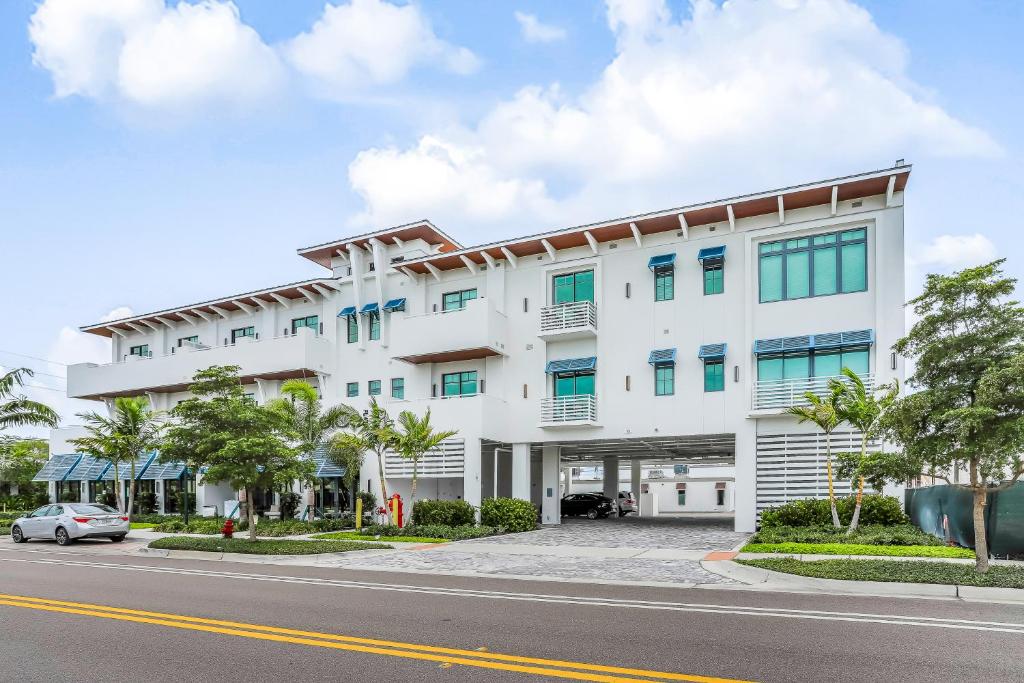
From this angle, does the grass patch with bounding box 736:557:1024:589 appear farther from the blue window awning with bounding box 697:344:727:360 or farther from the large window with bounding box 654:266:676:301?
the large window with bounding box 654:266:676:301

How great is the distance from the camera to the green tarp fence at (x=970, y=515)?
16609 millimetres

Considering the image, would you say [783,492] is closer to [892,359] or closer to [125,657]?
[892,359]

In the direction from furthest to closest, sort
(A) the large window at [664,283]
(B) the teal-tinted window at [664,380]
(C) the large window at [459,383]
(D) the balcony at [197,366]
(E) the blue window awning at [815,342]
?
(D) the balcony at [197,366] → (C) the large window at [459,383] → (A) the large window at [664,283] → (B) the teal-tinted window at [664,380] → (E) the blue window awning at [815,342]

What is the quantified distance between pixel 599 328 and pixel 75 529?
18453mm

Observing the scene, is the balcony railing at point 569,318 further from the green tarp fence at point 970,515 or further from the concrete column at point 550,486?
the green tarp fence at point 970,515

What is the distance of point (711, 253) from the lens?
28281 millimetres

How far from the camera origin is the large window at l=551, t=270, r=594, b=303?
31.1 metres

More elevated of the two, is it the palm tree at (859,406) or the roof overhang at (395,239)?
the roof overhang at (395,239)

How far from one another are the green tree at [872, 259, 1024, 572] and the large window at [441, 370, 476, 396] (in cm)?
1985

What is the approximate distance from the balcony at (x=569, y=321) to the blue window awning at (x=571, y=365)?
928mm

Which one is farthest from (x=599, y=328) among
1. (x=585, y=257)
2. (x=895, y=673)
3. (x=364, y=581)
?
(x=895, y=673)

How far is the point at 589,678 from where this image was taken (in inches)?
291

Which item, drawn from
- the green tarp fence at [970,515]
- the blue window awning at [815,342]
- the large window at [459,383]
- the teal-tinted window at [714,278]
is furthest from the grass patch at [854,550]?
the large window at [459,383]

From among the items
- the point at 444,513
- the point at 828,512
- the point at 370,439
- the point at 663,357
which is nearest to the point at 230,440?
the point at 370,439
